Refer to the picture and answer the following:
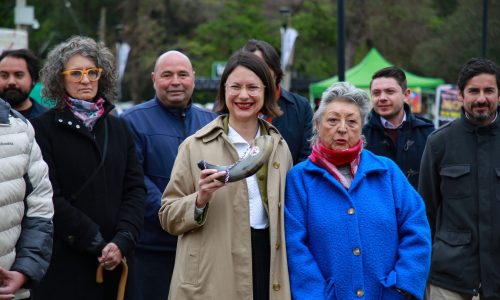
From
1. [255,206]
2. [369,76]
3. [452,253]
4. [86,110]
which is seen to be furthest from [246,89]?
[369,76]

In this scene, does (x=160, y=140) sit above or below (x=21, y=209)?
above

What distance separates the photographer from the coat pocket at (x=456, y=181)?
20.1 feet

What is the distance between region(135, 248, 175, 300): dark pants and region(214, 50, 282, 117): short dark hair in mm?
1687

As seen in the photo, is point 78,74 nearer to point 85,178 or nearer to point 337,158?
point 85,178

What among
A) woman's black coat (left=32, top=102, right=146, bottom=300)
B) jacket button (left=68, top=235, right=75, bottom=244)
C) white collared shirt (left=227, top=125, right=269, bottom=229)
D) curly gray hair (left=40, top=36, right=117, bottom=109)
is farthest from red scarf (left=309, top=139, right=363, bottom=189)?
curly gray hair (left=40, top=36, right=117, bottom=109)

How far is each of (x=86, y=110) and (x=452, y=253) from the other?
2.79m

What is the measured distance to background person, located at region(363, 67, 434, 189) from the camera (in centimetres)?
711

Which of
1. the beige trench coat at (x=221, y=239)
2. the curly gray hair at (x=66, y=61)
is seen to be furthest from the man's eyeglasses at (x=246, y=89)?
the curly gray hair at (x=66, y=61)

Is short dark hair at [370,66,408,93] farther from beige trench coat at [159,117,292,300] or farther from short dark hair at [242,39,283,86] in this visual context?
beige trench coat at [159,117,292,300]

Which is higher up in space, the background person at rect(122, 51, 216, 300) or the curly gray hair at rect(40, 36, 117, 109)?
the curly gray hair at rect(40, 36, 117, 109)

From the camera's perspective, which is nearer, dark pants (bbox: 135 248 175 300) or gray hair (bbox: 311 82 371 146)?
gray hair (bbox: 311 82 371 146)

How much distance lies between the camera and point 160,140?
6332mm

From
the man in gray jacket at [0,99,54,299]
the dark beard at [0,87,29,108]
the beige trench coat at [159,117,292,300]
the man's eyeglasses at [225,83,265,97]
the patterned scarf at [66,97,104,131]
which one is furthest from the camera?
the dark beard at [0,87,29,108]

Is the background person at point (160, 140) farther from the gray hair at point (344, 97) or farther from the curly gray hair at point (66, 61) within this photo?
the gray hair at point (344, 97)
